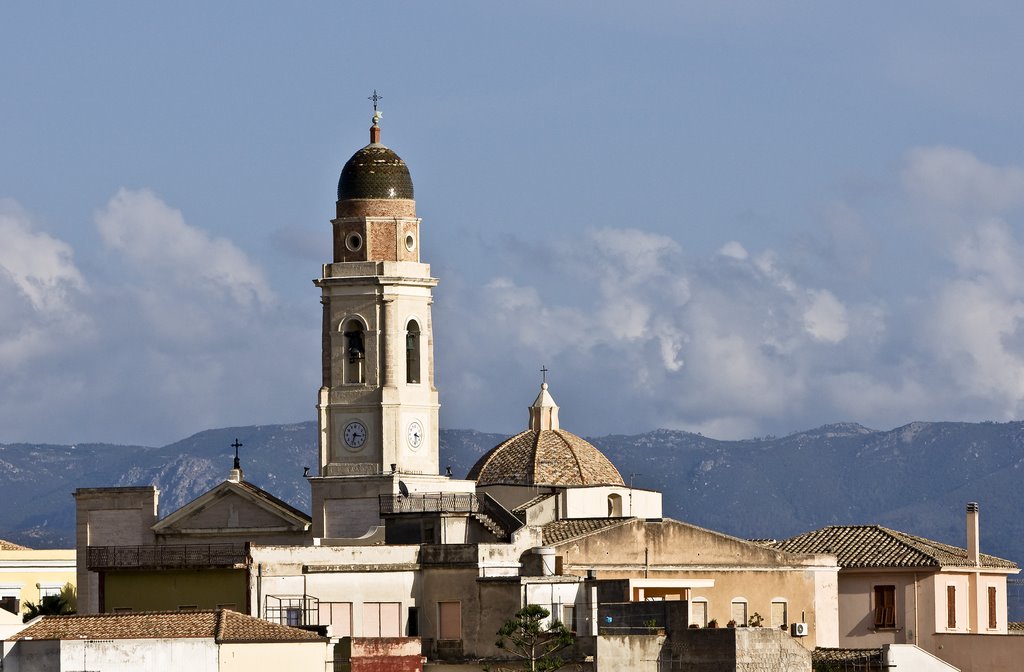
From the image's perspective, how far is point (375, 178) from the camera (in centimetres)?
7794

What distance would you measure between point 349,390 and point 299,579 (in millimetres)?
15567

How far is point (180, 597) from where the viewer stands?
213ft

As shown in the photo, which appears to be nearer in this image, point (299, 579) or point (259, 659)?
point (259, 659)

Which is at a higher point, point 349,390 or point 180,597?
point 349,390

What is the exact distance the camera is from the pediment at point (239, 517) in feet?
253

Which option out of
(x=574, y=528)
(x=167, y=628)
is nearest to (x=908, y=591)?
(x=574, y=528)

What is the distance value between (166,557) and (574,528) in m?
10.4

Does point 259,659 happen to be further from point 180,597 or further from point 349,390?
point 349,390

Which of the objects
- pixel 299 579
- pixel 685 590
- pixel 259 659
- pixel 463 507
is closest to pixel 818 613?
pixel 685 590

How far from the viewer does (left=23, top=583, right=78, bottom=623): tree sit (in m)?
82.5

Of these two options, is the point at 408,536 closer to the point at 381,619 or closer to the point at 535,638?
the point at 381,619

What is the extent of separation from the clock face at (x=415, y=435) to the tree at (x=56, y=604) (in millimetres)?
11309

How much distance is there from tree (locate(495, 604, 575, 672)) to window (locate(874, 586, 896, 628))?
52.2 feet

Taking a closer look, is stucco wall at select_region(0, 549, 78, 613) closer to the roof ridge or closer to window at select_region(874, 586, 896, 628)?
the roof ridge
